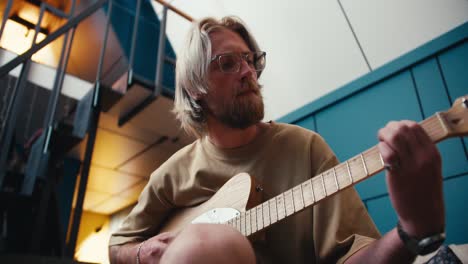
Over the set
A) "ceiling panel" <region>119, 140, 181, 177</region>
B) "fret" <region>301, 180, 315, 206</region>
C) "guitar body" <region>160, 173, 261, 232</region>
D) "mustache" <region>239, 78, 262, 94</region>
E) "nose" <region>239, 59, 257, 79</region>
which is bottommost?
"fret" <region>301, 180, 315, 206</region>

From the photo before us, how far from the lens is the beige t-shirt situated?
816mm

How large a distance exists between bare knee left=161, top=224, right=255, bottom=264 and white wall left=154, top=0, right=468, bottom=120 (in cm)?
176

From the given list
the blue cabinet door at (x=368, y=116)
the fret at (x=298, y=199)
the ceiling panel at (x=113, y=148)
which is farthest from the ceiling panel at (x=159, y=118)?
the fret at (x=298, y=199)

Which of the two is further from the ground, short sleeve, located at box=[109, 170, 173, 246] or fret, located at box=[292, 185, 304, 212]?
short sleeve, located at box=[109, 170, 173, 246]

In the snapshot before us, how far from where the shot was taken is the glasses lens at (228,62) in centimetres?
119

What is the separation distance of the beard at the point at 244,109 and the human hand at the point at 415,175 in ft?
1.83

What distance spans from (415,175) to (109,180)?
14.4 feet

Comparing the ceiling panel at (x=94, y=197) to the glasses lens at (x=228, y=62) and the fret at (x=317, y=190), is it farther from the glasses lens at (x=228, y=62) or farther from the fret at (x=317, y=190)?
the fret at (x=317, y=190)

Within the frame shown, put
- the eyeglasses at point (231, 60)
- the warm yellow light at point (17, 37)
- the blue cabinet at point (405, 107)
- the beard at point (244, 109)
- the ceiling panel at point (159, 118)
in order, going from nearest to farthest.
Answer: the beard at point (244, 109) < the eyeglasses at point (231, 60) < the blue cabinet at point (405, 107) < the ceiling panel at point (159, 118) < the warm yellow light at point (17, 37)

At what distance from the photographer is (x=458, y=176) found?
153 centimetres

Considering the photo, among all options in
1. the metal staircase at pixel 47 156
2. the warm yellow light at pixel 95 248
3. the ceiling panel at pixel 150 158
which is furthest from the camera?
the warm yellow light at pixel 95 248

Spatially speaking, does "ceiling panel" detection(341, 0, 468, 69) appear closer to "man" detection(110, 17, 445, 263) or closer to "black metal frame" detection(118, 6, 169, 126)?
"man" detection(110, 17, 445, 263)

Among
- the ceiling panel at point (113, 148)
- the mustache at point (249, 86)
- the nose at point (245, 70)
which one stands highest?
the ceiling panel at point (113, 148)

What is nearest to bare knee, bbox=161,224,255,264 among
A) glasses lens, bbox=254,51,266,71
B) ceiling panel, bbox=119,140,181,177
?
glasses lens, bbox=254,51,266,71
